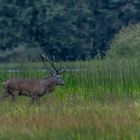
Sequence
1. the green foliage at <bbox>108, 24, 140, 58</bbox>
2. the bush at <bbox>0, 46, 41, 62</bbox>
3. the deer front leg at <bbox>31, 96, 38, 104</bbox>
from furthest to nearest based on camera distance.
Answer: the bush at <bbox>0, 46, 41, 62</bbox>
the green foliage at <bbox>108, 24, 140, 58</bbox>
the deer front leg at <bbox>31, 96, 38, 104</bbox>

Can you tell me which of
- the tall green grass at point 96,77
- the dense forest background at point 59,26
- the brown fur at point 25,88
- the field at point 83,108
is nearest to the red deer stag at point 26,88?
the brown fur at point 25,88

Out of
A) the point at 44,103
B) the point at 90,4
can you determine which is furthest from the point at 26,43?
the point at 44,103

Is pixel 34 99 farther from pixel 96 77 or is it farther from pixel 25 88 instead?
pixel 96 77

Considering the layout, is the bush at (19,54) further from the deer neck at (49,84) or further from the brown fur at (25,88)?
the brown fur at (25,88)

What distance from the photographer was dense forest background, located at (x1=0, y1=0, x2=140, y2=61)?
43000 millimetres

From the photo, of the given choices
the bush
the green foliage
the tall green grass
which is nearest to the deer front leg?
the tall green grass

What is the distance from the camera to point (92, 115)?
466 inches

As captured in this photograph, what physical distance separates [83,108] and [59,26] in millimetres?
30028

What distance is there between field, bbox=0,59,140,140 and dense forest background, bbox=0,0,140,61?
2175cm

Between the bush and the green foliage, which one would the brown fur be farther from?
the bush

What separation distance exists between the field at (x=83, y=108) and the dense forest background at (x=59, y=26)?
21755 mm

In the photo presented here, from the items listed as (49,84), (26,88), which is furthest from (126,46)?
(26,88)

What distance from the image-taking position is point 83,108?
1345 centimetres

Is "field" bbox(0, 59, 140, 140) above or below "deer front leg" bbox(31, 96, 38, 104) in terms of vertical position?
above
